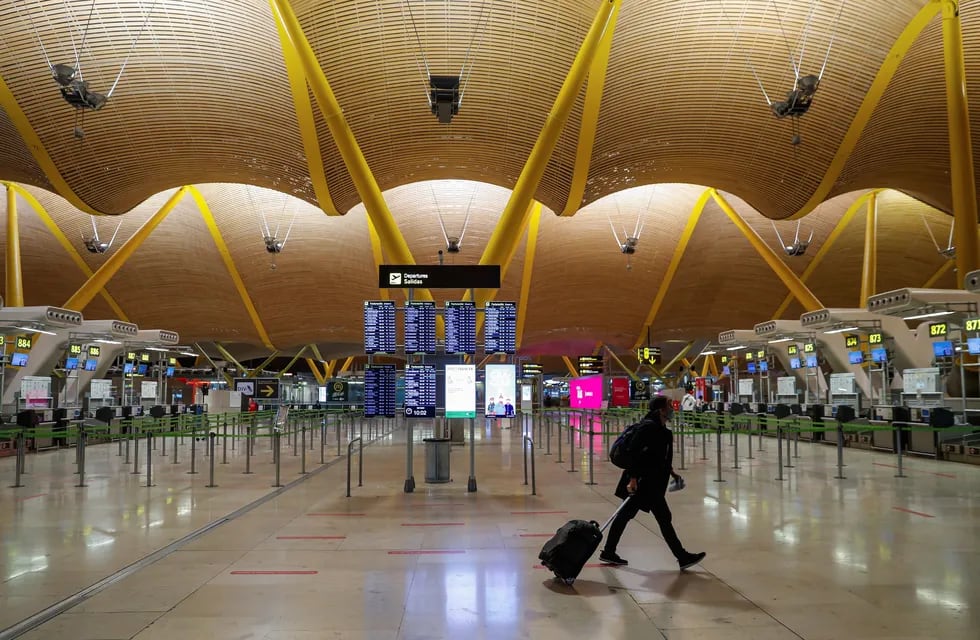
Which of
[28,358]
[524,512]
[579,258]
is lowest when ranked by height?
Result: [524,512]

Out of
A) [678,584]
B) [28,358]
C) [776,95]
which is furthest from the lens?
[28,358]

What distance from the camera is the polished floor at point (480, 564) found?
4969 millimetres

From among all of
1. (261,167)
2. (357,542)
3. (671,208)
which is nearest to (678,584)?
(357,542)

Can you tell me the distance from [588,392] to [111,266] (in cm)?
2652

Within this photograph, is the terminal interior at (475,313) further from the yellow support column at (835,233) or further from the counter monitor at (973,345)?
the yellow support column at (835,233)

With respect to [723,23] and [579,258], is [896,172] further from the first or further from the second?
[579,258]

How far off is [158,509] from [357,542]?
413 cm

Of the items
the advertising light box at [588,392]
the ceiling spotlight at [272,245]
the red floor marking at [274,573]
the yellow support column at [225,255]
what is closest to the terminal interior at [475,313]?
the red floor marking at [274,573]

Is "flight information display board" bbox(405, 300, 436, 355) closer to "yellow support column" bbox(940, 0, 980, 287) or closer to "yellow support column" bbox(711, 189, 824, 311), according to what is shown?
"yellow support column" bbox(940, 0, 980, 287)

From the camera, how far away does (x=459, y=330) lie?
1257 centimetres

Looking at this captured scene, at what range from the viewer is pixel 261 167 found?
25.1 meters

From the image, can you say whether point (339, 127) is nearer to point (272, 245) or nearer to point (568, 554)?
point (568, 554)

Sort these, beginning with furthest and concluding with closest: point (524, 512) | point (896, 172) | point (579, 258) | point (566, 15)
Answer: point (579, 258) < point (896, 172) < point (566, 15) < point (524, 512)

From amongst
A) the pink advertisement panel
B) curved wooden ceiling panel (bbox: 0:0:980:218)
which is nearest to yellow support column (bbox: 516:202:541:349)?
the pink advertisement panel
